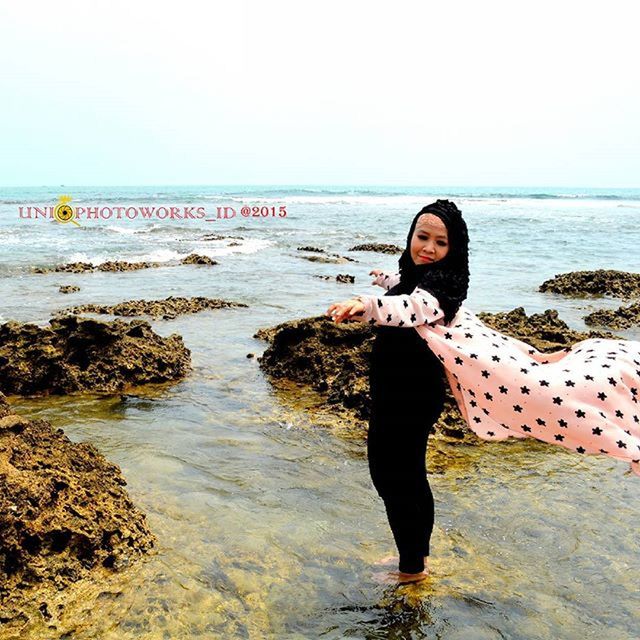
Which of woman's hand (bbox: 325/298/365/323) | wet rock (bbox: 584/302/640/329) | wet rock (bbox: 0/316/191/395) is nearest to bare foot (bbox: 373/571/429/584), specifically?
woman's hand (bbox: 325/298/365/323)

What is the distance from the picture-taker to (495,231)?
32.4 meters

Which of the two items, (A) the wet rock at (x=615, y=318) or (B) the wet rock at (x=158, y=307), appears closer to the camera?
(A) the wet rock at (x=615, y=318)

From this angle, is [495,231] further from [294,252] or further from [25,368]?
[25,368]

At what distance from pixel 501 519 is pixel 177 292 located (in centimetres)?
1034

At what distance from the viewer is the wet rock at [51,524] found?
2877 mm

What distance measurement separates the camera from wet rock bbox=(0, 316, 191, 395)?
6148 mm

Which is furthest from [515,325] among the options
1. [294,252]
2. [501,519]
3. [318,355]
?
[294,252]

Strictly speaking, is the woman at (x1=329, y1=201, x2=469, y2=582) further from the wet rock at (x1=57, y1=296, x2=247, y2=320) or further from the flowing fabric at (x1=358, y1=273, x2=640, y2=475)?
the wet rock at (x1=57, y1=296, x2=247, y2=320)

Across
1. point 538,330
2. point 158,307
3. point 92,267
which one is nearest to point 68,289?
point 158,307

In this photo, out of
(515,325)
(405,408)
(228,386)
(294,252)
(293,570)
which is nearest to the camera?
(405,408)

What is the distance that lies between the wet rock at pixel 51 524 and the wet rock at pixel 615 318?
28.8 ft

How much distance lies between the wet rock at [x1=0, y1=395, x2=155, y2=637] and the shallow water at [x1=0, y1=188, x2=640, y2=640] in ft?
0.47

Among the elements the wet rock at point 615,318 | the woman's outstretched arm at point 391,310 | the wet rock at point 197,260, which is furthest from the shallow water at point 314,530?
the wet rock at point 197,260

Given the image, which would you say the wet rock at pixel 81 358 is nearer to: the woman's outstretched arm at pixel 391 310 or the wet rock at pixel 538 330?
the wet rock at pixel 538 330
